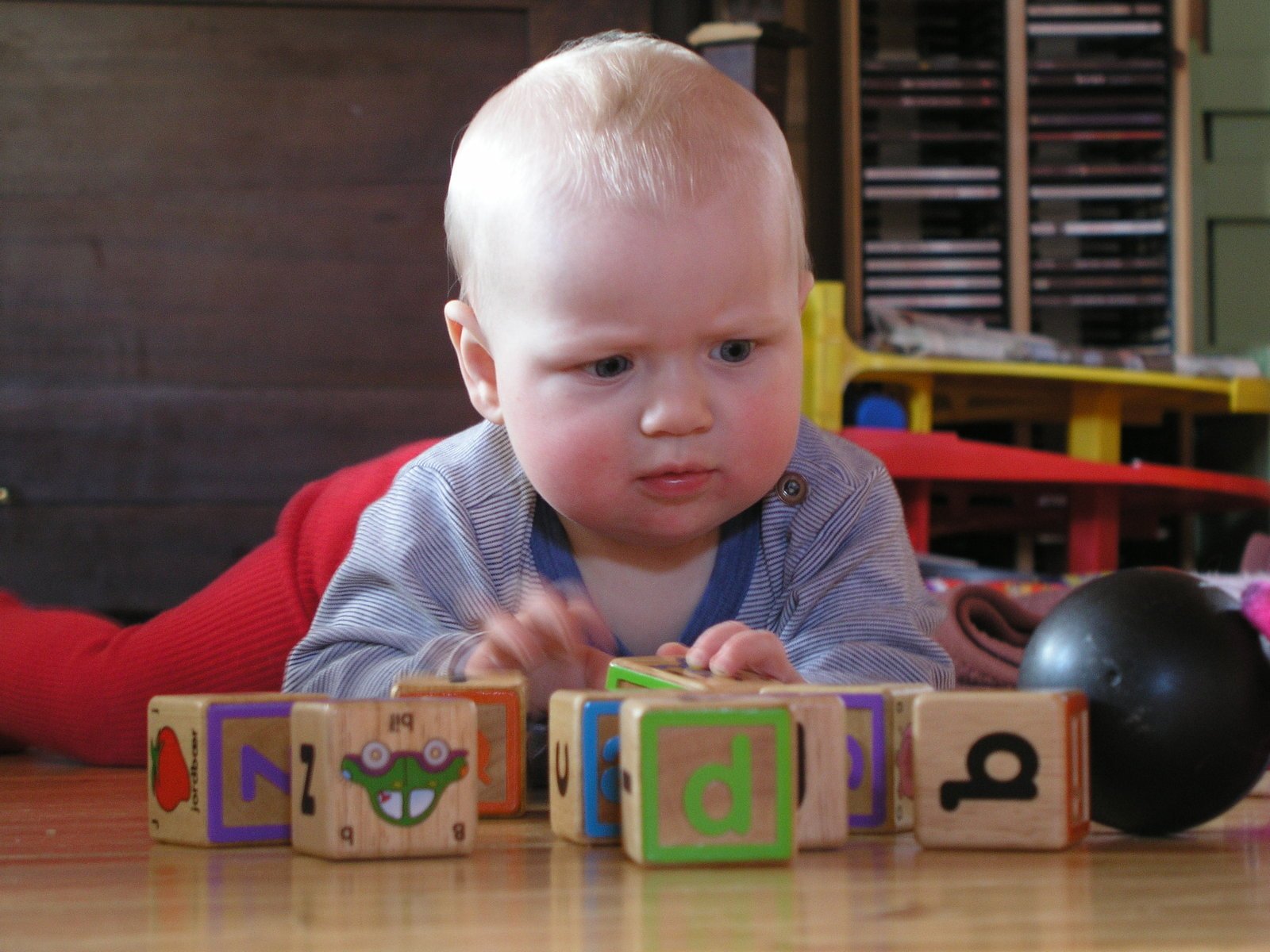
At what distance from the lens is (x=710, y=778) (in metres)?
0.64

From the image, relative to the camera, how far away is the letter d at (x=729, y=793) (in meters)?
0.64

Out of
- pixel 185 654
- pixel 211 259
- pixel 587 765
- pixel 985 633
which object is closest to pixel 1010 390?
pixel 985 633

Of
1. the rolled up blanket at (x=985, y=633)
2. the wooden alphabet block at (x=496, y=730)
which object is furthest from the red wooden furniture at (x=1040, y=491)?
the wooden alphabet block at (x=496, y=730)

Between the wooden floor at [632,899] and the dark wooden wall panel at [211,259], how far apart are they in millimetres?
1639

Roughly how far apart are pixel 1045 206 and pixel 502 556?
212 centimetres

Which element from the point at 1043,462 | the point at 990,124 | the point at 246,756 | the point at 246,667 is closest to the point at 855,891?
the point at 246,756

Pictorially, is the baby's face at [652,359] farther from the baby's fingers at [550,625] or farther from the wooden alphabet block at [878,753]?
the wooden alphabet block at [878,753]

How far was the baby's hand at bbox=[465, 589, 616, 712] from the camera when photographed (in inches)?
37.2

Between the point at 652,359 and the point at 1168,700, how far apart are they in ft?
1.26

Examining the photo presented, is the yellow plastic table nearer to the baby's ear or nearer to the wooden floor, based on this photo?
the baby's ear

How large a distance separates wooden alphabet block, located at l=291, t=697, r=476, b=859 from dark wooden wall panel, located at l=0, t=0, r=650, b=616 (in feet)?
5.68

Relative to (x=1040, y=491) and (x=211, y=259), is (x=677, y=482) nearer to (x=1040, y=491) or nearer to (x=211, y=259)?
(x=211, y=259)

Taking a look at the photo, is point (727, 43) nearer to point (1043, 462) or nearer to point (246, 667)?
point (1043, 462)

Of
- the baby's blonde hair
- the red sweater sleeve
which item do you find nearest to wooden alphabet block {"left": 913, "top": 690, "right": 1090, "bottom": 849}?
the baby's blonde hair
